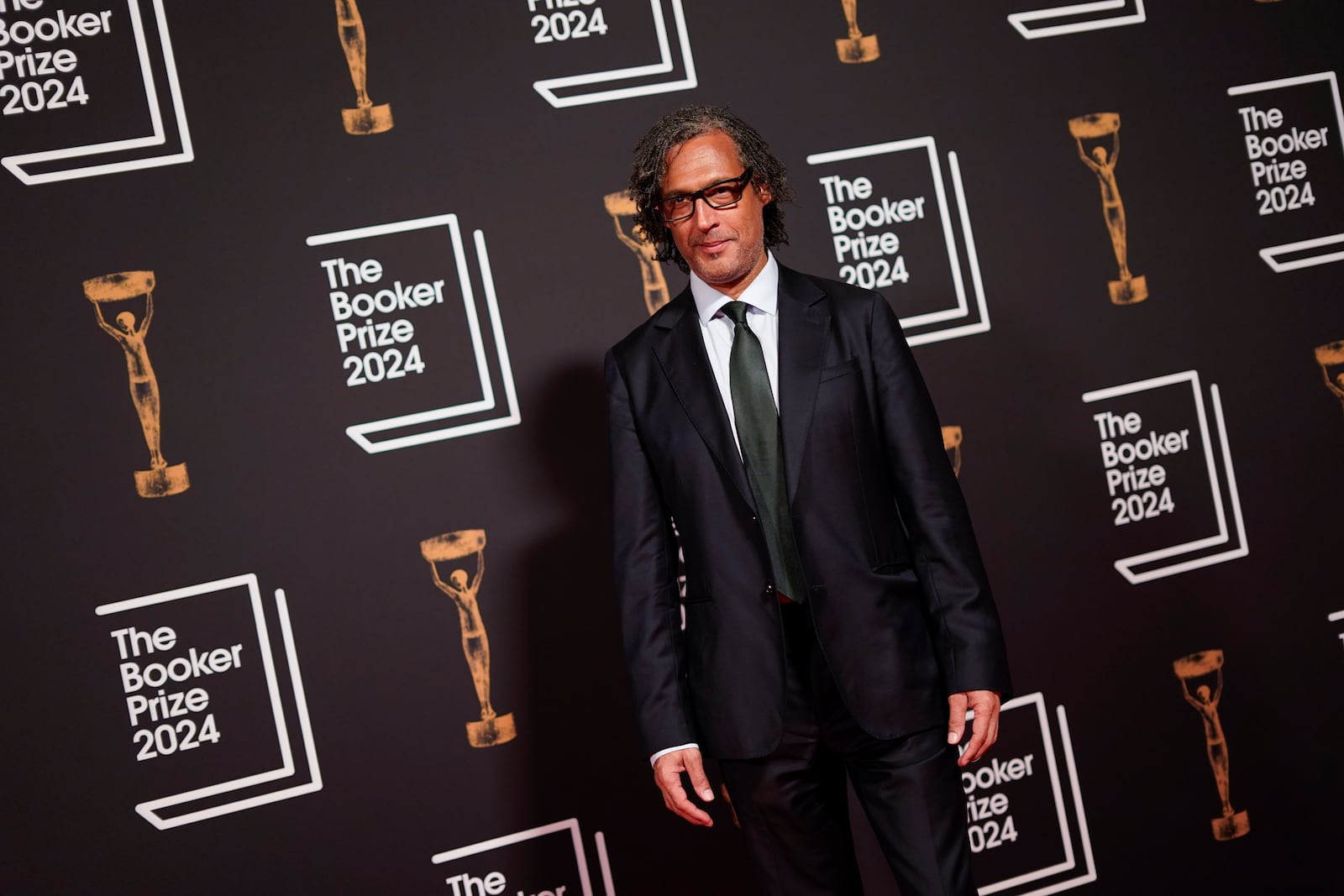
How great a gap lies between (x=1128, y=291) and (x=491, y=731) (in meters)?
1.67

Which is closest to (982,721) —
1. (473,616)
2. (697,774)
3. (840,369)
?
(697,774)

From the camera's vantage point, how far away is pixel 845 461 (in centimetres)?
161

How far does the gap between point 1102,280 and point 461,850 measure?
1.82m

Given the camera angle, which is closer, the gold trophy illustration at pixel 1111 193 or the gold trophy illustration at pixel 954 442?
the gold trophy illustration at pixel 954 442

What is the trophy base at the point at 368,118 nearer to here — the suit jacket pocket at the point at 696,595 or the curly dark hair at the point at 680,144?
the curly dark hair at the point at 680,144

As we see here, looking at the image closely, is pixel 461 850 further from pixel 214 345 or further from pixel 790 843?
pixel 214 345

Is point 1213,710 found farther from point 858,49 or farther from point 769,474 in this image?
point 858,49

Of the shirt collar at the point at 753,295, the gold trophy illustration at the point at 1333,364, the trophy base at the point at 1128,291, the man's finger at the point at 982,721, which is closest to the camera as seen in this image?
the man's finger at the point at 982,721

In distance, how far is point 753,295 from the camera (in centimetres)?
168

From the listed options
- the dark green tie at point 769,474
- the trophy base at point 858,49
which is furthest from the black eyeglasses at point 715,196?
the trophy base at point 858,49

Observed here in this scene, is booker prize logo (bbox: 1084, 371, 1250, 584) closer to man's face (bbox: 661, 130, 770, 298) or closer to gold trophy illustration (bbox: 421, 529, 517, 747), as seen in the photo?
man's face (bbox: 661, 130, 770, 298)

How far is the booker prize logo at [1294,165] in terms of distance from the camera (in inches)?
102

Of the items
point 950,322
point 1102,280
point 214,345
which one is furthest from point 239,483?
point 1102,280

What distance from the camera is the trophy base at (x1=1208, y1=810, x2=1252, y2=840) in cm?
254
